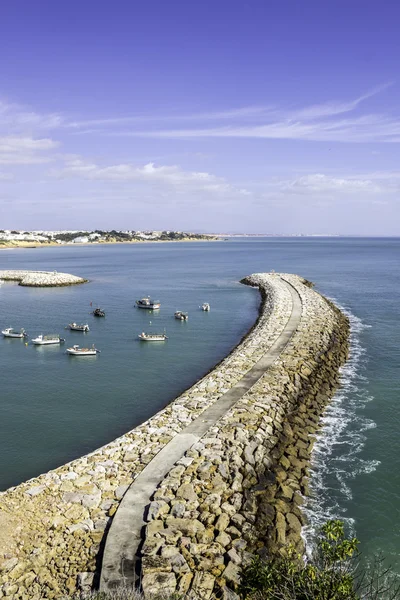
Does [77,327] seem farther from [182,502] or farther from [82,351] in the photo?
[182,502]

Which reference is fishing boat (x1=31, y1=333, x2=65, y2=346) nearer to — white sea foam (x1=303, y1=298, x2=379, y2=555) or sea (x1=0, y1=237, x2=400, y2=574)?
sea (x1=0, y1=237, x2=400, y2=574)

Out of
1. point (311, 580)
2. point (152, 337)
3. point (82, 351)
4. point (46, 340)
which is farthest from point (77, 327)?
point (311, 580)

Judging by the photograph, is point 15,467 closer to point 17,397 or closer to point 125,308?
point 17,397

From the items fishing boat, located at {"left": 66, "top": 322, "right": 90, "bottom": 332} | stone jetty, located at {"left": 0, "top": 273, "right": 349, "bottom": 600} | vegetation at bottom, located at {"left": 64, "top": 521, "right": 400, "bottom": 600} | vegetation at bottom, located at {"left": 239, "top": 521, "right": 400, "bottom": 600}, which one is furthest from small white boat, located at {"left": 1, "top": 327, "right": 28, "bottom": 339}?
vegetation at bottom, located at {"left": 239, "top": 521, "right": 400, "bottom": 600}

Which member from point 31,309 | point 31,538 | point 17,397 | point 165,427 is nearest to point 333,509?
point 165,427

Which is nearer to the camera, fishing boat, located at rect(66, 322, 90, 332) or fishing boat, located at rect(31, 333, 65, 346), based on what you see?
fishing boat, located at rect(31, 333, 65, 346)

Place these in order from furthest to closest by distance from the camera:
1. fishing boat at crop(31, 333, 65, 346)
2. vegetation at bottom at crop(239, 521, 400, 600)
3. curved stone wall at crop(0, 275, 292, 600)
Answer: fishing boat at crop(31, 333, 65, 346), curved stone wall at crop(0, 275, 292, 600), vegetation at bottom at crop(239, 521, 400, 600)

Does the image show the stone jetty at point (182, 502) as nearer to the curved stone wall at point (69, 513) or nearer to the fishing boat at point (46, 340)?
the curved stone wall at point (69, 513)
